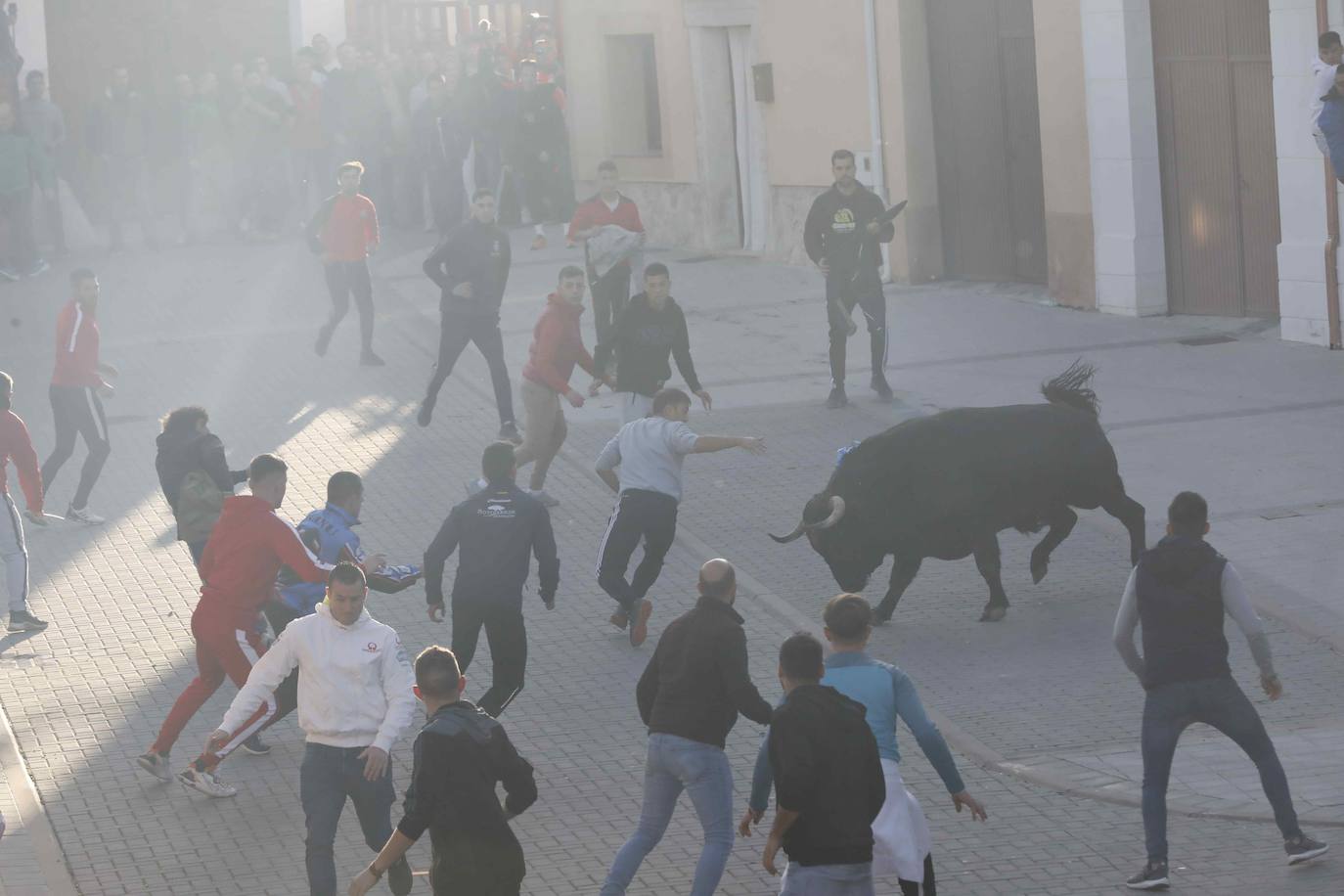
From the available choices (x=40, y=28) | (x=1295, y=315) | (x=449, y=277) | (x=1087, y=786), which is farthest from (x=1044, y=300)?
(x=40, y=28)

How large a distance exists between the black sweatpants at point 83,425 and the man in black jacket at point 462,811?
29.7 ft

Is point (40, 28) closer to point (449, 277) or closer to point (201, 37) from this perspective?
point (201, 37)

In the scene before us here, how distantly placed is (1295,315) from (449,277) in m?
7.94

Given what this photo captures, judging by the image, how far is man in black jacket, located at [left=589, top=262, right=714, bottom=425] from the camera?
14344mm

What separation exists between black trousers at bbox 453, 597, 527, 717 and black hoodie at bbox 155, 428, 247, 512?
1.59 meters

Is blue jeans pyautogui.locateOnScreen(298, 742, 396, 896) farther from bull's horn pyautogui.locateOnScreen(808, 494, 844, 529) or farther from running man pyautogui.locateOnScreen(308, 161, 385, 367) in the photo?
running man pyautogui.locateOnScreen(308, 161, 385, 367)

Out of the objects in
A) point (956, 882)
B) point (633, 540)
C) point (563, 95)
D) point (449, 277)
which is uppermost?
point (563, 95)

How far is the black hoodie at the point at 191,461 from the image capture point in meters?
11.1

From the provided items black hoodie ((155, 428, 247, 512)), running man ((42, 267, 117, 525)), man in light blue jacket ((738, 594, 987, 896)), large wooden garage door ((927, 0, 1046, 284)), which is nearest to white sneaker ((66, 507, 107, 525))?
running man ((42, 267, 117, 525))

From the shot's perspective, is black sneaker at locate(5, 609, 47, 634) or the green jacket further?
the green jacket

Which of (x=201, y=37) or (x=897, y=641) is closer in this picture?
(x=897, y=641)

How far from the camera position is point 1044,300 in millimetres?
22766

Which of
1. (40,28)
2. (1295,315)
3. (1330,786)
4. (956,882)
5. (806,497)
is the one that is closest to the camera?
(956,882)

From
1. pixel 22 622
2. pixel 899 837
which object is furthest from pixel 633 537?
pixel 899 837
